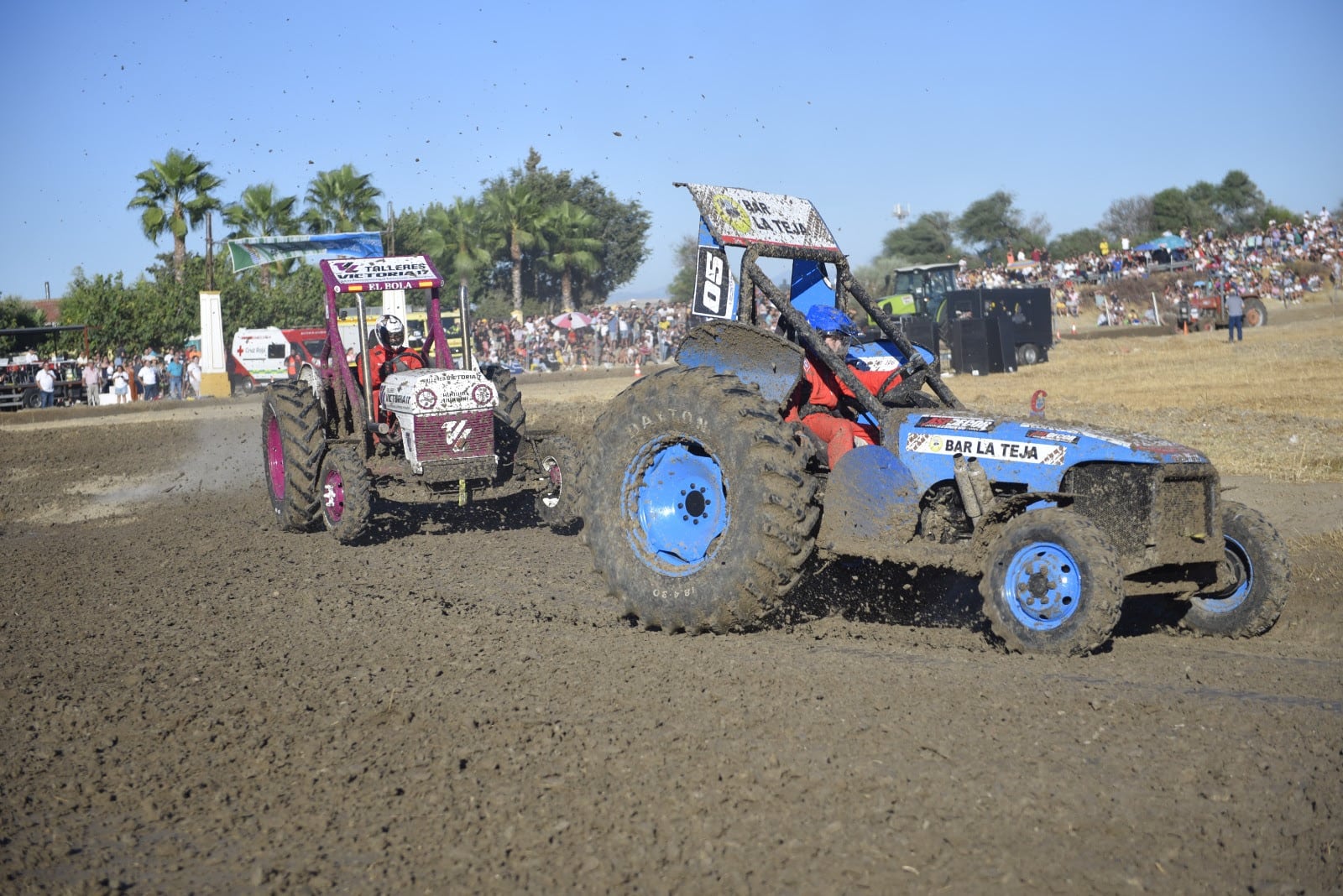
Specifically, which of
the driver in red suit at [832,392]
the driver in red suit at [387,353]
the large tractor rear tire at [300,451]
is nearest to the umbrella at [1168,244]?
the driver in red suit at [387,353]

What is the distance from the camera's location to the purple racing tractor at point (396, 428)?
33.6 feet

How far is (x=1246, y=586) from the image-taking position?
6.00 meters

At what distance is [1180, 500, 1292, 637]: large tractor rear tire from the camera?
5.87m

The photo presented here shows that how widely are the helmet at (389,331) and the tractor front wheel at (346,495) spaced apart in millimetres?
1172

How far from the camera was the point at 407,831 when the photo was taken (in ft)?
12.6

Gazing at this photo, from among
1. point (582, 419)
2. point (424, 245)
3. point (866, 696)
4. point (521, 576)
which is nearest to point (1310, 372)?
point (582, 419)

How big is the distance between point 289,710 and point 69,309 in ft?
167

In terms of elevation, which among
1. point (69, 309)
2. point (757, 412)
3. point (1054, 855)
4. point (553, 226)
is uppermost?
point (553, 226)

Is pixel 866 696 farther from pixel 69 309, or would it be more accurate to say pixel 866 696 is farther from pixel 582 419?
pixel 69 309

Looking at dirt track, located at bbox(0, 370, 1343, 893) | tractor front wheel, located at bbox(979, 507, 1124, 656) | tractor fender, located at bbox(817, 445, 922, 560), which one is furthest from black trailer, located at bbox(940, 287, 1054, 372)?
tractor front wheel, located at bbox(979, 507, 1124, 656)

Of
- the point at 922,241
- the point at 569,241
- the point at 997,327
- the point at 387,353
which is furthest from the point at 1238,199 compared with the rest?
the point at 387,353

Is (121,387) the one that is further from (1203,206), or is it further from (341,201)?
(1203,206)

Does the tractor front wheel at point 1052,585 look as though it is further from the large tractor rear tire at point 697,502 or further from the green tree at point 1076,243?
the green tree at point 1076,243

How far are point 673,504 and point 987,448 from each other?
172 centimetres
